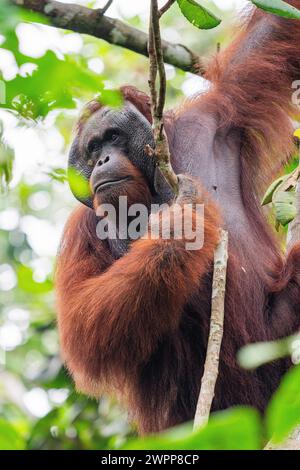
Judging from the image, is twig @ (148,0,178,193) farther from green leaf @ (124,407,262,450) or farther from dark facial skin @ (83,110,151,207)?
green leaf @ (124,407,262,450)

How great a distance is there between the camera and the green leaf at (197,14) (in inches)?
122

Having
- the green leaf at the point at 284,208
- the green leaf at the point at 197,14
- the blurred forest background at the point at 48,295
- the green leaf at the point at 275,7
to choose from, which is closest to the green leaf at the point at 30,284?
the blurred forest background at the point at 48,295

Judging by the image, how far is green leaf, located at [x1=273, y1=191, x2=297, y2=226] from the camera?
3.27 meters

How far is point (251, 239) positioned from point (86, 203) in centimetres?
103

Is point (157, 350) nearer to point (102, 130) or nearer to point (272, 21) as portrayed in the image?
point (102, 130)

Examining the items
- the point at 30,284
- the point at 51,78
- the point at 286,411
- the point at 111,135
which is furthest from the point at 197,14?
the point at 30,284

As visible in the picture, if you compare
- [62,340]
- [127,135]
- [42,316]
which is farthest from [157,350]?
[42,316]

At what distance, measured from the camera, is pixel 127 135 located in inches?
181

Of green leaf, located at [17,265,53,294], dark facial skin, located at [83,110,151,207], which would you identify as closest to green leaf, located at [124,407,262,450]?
dark facial skin, located at [83,110,151,207]

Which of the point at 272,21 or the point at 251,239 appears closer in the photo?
the point at 251,239

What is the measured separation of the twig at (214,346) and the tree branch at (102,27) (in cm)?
227

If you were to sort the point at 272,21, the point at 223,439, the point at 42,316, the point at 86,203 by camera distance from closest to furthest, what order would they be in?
1. the point at 223,439
2. the point at 86,203
3. the point at 272,21
4. the point at 42,316
